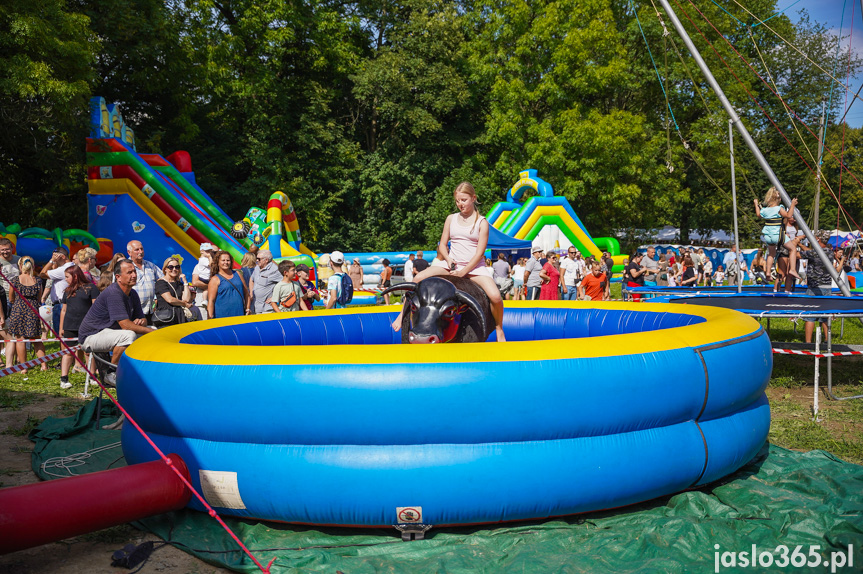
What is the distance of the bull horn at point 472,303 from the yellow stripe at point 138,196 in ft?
38.5

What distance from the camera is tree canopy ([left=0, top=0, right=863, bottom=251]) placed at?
2377 cm

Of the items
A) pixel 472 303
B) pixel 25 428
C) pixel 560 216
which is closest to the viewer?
pixel 472 303

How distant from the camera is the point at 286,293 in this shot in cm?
809

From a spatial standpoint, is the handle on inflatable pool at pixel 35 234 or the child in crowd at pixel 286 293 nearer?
the child in crowd at pixel 286 293

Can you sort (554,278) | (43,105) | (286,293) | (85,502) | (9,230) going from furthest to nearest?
(43,105) → (554,278) → (9,230) → (286,293) → (85,502)

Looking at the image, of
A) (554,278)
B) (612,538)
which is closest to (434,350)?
(612,538)

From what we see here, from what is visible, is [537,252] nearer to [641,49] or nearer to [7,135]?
[7,135]

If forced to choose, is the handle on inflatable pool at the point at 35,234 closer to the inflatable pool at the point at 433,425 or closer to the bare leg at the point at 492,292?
the inflatable pool at the point at 433,425

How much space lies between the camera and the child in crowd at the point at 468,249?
519 cm

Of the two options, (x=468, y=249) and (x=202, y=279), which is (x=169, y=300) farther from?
(x=468, y=249)

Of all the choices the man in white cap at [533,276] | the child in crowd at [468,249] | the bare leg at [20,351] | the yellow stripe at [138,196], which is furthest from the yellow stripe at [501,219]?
the child in crowd at [468,249]

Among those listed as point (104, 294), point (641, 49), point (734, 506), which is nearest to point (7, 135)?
point (104, 294)

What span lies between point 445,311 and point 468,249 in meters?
0.87

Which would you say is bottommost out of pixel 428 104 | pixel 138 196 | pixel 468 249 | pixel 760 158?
pixel 468 249
